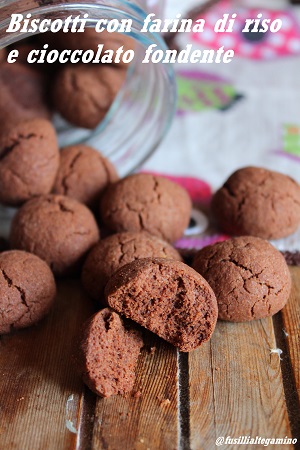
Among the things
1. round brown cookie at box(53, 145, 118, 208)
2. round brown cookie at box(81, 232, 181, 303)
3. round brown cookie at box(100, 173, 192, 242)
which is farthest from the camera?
round brown cookie at box(53, 145, 118, 208)

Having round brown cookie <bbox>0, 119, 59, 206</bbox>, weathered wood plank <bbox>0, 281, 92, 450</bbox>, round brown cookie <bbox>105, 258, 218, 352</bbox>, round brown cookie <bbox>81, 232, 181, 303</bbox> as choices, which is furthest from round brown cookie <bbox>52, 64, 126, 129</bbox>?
round brown cookie <bbox>105, 258, 218, 352</bbox>

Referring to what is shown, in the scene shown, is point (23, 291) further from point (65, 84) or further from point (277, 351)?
point (65, 84)

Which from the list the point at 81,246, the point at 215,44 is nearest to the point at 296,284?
the point at 81,246

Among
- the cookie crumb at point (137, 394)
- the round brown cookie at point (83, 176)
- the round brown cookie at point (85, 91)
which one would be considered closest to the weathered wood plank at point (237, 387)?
the cookie crumb at point (137, 394)

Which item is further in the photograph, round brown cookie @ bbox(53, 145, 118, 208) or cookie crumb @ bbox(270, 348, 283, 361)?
round brown cookie @ bbox(53, 145, 118, 208)

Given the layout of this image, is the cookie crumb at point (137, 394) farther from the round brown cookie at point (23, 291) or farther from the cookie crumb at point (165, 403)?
the round brown cookie at point (23, 291)

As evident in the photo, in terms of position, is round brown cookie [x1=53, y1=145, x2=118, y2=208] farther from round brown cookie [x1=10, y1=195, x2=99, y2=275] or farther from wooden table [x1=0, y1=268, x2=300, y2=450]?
wooden table [x1=0, y1=268, x2=300, y2=450]

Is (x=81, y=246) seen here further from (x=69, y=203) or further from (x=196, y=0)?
(x=196, y=0)
